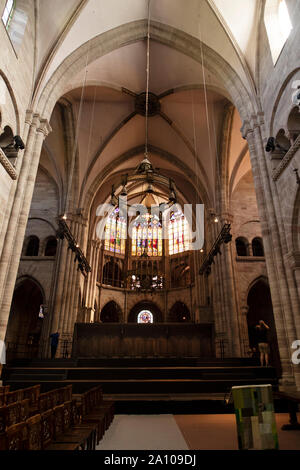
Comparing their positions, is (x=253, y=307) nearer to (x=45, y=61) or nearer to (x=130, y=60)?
(x=130, y=60)

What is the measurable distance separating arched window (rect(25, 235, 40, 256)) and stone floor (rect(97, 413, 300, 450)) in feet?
45.5

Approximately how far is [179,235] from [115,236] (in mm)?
6517

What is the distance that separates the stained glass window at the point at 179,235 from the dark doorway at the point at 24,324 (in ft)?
45.3

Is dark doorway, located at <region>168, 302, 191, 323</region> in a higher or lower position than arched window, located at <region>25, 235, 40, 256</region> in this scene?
lower

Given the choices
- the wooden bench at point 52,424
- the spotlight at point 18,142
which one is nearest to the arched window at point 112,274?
the spotlight at point 18,142

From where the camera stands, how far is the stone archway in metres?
27.9

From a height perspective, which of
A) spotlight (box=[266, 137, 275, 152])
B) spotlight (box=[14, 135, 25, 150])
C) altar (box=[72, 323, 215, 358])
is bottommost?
altar (box=[72, 323, 215, 358])

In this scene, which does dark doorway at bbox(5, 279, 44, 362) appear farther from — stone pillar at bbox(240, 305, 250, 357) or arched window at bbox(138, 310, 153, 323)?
stone pillar at bbox(240, 305, 250, 357)

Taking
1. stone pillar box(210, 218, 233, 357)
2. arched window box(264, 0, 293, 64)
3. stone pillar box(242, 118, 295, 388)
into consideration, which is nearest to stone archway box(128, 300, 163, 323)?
stone pillar box(210, 218, 233, 357)

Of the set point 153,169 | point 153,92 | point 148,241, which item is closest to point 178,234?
point 148,241

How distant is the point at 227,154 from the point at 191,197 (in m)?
6.74

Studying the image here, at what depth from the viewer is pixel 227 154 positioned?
16.2 meters

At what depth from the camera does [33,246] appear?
704 inches
